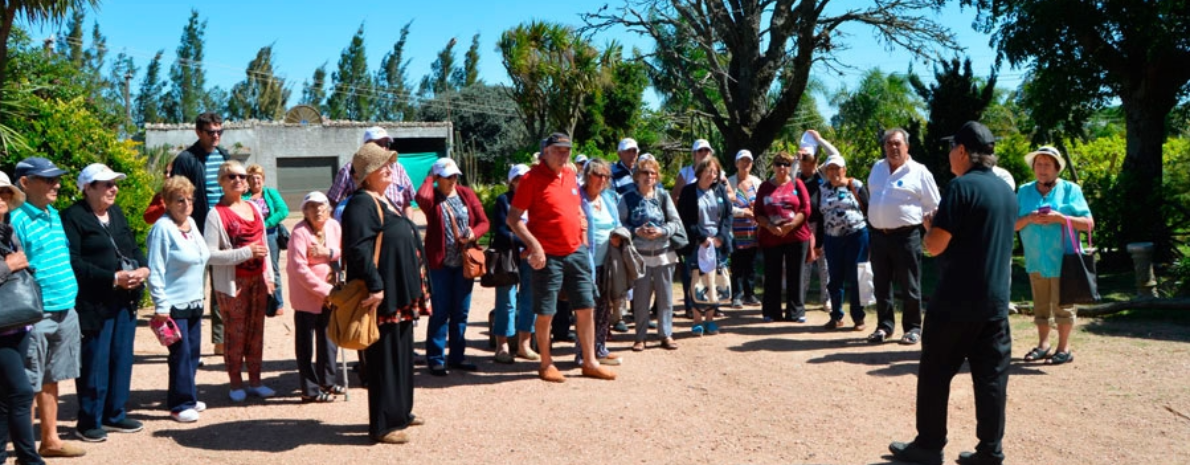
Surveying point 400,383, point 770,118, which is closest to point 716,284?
point 400,383

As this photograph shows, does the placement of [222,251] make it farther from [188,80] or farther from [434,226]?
[188,80]

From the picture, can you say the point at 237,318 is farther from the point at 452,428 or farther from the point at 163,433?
the point at 452,428

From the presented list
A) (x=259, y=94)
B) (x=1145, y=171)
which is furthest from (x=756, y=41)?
(x=259, y=94)

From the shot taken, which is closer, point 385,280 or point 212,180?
point 385,280

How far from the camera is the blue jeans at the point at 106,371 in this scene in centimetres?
557

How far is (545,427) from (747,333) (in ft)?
11.8

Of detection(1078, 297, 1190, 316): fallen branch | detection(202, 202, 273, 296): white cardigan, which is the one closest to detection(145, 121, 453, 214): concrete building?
detection(202, 202, 273, 296): white cardigan

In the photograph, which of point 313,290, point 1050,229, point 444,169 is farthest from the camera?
point 444,169

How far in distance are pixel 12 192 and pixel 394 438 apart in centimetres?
235

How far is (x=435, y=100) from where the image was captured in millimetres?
51188

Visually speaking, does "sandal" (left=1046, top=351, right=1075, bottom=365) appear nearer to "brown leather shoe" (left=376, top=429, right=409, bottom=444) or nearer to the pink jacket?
"brown leather shoe" (left=376, top=429, right=409, bottom=444)

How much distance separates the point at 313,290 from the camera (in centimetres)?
651

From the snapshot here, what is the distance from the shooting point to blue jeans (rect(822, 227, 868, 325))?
895 centimetres

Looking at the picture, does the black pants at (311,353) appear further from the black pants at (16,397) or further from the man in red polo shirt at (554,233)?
the black pants at (16,397)
